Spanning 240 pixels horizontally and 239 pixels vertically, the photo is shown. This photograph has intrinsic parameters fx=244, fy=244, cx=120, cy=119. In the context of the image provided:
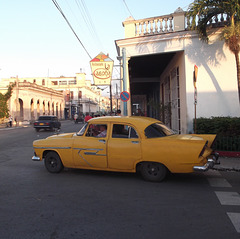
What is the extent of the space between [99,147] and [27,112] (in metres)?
45.3

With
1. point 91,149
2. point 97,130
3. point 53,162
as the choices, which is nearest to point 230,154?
point 97,130

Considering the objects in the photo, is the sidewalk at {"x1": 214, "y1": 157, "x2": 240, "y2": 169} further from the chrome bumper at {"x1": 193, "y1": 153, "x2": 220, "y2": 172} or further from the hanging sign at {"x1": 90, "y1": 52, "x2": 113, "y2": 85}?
the hanging sign at {"x1": 90, "y1": 52, "x2": 113, "y2": 85}

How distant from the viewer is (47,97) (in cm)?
5825

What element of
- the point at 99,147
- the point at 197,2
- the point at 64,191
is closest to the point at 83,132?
the point at 99,147

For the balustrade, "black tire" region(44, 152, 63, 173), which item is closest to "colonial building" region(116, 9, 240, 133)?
the balustrade

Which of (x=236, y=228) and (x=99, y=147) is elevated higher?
(x=99, y=147)

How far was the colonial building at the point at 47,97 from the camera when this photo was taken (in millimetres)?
47438

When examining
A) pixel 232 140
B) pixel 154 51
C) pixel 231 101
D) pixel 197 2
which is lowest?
pixel 232 140

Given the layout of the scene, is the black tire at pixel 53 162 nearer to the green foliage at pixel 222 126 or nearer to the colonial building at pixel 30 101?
the green foliage at pixel 222 126

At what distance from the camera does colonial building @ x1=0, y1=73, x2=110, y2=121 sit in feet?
156

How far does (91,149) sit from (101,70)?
735 centimetres

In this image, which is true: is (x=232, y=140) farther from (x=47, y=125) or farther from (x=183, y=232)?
(x=47, y=125)

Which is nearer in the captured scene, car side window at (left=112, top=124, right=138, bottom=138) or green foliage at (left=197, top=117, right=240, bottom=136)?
car side window at (left=112, top=124, right=138, bottom=138)

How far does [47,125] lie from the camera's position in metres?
23.7
